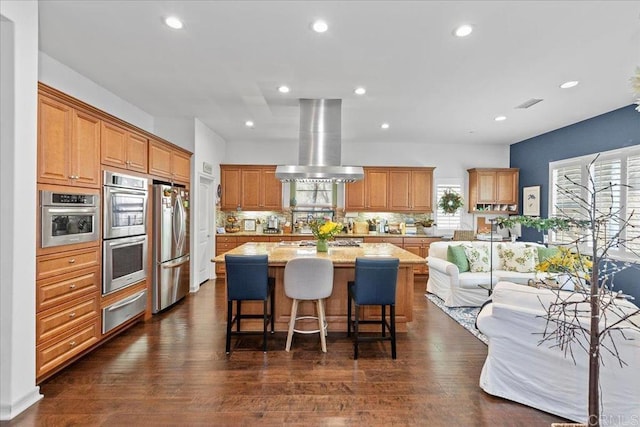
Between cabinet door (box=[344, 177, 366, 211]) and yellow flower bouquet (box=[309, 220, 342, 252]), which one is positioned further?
cabinet door (box=[344, 177, 366, 211])

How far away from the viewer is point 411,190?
22.7ft

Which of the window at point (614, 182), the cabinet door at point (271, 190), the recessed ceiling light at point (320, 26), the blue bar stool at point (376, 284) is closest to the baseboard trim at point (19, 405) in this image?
the blue bar stool at point (376, 284)

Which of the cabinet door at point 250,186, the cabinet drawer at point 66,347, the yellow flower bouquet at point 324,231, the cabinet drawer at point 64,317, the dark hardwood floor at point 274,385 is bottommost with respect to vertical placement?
the dark hardwood floor at point 274,385

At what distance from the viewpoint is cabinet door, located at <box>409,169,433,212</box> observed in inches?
273

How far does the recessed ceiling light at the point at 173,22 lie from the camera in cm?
264

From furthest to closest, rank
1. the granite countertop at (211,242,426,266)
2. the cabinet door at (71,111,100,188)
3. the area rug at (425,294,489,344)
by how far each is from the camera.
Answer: the area rug at (425,294,489,344), the granite countertop at (211,242,426,266), the cabinet door at (71,111,100,188)

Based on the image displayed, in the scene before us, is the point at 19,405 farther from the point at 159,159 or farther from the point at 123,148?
the point at 159,159

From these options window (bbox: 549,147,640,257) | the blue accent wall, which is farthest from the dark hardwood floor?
the blue accent wall

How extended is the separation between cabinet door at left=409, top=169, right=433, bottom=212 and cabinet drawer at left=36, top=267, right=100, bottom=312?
18.5 feet

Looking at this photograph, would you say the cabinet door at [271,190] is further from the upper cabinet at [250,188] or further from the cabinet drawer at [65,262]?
the cabinet drawer at [65,262]

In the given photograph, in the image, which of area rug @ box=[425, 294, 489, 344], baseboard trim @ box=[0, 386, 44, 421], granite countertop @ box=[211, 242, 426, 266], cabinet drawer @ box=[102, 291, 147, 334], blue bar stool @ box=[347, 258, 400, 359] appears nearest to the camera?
baseboard trim @ box=[0, 386, 44, 421]

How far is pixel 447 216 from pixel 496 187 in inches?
44.4

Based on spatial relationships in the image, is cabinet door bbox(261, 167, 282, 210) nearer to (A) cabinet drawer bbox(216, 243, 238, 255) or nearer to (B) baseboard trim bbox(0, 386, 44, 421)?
(A) cabinet drawer bbox(216, 243, 238, 255)

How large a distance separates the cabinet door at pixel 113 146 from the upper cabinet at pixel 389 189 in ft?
14.1
